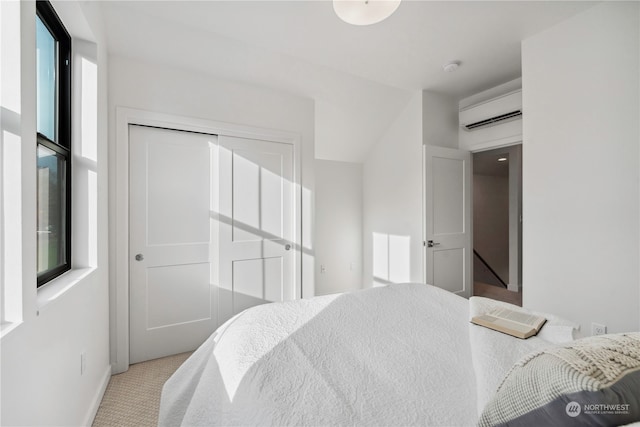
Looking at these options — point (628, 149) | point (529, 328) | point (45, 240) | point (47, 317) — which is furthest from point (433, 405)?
point (628, 149)

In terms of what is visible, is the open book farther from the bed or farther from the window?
the window

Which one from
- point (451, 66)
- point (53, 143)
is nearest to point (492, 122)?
point (451, 66)

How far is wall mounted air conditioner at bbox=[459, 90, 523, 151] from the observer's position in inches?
122

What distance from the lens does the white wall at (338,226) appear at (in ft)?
13.1

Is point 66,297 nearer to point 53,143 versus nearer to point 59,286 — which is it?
point 59,286

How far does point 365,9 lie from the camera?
5.44 feet

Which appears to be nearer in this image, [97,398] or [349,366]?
[349,366]

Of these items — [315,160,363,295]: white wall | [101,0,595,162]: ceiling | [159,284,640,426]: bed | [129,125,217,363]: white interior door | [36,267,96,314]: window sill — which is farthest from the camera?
[315,160,363,295]: white wall

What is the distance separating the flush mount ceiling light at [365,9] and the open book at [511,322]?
1.71 m

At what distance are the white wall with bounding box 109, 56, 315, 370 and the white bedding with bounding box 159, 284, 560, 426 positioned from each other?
150 cm

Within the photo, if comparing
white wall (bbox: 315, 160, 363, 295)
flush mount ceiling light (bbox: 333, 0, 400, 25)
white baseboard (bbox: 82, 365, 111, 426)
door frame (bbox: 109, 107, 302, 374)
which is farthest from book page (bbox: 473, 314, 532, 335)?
white wall (bbox: 315, 160, 363, 295)

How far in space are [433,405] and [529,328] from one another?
66 cm

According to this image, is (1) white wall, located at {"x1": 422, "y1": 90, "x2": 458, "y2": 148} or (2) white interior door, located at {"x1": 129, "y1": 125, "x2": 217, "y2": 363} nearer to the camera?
(2) white interior door, located at {"x1": 129, "y1": 125, "x2": 217, "y2": 363}

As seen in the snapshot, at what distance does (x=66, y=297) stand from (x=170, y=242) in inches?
47.3
